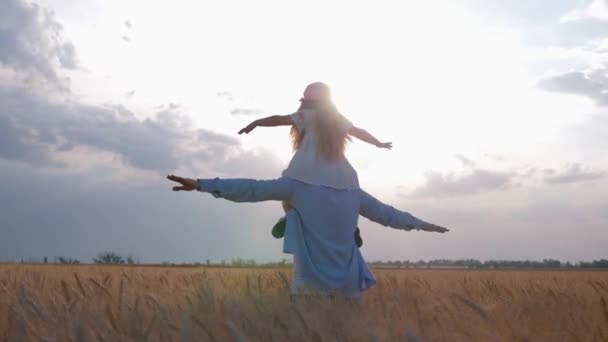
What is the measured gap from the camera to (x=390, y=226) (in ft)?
17.4

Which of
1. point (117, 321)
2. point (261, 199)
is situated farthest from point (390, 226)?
point (117, 321)

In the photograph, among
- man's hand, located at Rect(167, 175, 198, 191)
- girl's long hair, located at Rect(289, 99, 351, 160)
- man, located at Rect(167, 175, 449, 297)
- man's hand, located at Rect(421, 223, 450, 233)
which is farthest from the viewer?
man's hand, located at Rect(421, 223, 450, 233)

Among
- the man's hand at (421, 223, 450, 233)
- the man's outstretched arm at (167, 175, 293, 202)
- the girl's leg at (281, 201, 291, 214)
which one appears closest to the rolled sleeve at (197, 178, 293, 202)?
the man's outstretched arm at (167, 175, 293, 202)

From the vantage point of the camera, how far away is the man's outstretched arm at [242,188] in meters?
4.45

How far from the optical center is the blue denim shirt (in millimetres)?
4832

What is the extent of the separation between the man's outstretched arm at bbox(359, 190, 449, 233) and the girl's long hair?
1.54ft

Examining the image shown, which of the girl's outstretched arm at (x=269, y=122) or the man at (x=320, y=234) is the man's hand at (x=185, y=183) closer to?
the man at (x=320, y=234)

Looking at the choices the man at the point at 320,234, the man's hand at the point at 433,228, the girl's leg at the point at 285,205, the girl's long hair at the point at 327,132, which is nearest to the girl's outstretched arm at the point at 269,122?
the girl's long hair at the point at 327,132

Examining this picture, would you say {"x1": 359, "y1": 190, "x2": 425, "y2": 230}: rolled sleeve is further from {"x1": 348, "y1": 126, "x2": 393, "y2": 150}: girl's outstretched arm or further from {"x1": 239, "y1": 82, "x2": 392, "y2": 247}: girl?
{"x1": 348, "y1": 126, "x2": 393, "y2": 150}: girl's outstretched arm

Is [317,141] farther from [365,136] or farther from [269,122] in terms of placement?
[365,136]

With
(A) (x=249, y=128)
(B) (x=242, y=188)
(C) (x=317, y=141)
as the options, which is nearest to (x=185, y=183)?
(B) (x=242, y=188)

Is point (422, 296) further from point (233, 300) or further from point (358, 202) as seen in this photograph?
point (358, 202)

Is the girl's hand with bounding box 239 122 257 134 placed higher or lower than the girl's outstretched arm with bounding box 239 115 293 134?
lower

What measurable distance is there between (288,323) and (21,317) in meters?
0.84
